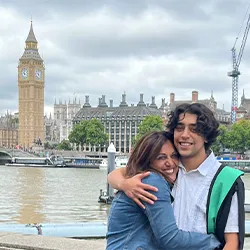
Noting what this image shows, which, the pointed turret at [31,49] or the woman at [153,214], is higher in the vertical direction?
the pointed turret at [31,49]

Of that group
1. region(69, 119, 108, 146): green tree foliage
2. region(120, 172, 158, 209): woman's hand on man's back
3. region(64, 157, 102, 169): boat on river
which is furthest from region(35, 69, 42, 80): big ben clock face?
region(120, 172, 158, 209): woman's hand on man's back

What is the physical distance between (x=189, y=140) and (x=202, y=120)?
0.10m

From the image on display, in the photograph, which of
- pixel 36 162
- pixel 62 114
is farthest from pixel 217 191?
pixel 62 114

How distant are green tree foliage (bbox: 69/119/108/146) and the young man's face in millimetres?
76497

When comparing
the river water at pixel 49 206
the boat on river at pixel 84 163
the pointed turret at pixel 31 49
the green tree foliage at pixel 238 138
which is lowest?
the boat on river at pixel 84 163

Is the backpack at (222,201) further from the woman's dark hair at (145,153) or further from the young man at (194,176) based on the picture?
the woman's dark hair at (145,153)

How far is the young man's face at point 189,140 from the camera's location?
2057 mm

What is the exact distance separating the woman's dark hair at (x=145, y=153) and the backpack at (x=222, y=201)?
10.0 inches

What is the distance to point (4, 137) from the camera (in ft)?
381

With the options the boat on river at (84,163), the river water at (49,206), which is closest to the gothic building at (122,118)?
the boat on river at (84,163)

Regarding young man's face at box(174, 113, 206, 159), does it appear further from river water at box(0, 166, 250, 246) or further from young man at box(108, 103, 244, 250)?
river water at box(0, 166, 250, 246)

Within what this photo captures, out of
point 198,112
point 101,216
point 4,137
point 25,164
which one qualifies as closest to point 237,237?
point 198,112

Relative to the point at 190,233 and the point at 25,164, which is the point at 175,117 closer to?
the point at 190,233

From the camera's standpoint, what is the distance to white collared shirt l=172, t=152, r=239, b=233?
198 cm
